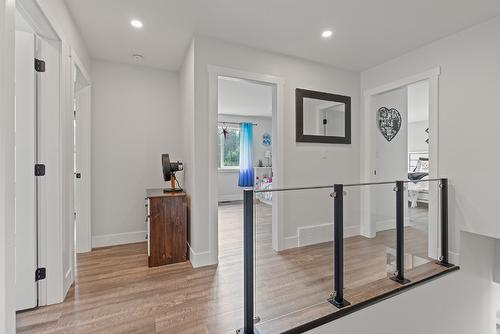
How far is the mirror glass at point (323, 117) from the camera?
338 cm

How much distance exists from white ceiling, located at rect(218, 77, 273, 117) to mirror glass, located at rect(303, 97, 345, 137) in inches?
28.1

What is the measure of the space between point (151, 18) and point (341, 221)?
8.84 feet

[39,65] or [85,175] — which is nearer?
[39,65]

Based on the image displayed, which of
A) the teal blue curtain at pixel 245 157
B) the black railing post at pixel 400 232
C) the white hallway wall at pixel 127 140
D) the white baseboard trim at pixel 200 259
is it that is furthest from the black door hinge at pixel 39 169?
the teal blue curtain at pixel 245 157

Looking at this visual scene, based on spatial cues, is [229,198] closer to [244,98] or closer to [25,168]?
[244,98]

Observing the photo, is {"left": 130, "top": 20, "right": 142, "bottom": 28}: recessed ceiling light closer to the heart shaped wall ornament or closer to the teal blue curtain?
the heart shaped wall ornament

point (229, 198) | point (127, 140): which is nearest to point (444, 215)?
point (127, 140)

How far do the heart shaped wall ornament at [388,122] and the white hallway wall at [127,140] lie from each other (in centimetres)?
333

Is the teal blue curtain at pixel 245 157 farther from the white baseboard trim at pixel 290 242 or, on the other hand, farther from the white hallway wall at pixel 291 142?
the white baseboard trim at pixel 290 242

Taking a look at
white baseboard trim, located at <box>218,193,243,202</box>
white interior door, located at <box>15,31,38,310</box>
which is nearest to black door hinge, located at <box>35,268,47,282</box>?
white interior door, located at <box>15,31,38,310</box>

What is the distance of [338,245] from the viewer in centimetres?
206

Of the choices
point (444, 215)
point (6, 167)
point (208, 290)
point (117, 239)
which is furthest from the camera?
point (117, 239)

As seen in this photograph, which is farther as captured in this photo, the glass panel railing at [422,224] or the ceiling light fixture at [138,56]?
the ceiling light fixture at [138,56]

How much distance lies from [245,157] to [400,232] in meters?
5.09
